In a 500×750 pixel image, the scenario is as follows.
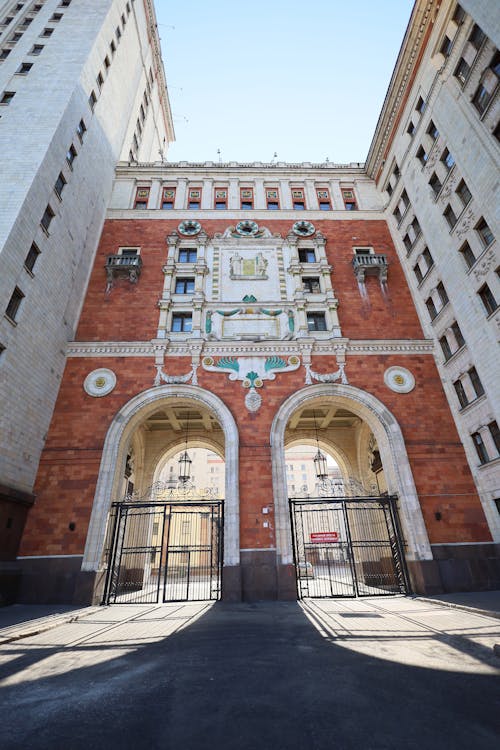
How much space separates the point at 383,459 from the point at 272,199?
1832cm

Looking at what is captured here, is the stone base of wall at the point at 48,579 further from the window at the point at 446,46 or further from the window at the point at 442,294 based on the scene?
the window at the point at 446,46

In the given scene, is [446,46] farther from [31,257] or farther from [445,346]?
[31,257]

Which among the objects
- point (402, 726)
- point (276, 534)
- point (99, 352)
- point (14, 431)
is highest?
point (99, 352)

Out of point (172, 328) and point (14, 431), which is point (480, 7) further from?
point (14, 431)

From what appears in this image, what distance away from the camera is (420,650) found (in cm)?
652

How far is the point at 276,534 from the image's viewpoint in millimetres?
14453

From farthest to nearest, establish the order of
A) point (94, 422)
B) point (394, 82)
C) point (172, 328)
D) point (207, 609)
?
point (394, 82), point (172, 328), point (94, 422), point (207, 609)

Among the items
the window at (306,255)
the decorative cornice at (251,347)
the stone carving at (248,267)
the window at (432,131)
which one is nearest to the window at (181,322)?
the decorative cornice at (251,347)

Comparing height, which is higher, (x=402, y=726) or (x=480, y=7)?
(x=480, y=7)

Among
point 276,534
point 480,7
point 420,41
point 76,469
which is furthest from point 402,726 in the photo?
point 420,41

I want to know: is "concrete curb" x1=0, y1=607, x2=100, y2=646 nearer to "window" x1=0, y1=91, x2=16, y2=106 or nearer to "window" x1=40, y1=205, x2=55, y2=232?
"window" x1=40, y1=205, x2=55, y2=232

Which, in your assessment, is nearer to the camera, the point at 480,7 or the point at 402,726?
the point at 402,726

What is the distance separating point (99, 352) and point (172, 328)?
3.82 m

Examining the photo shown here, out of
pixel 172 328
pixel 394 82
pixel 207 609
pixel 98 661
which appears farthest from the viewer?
pixel 394 82
